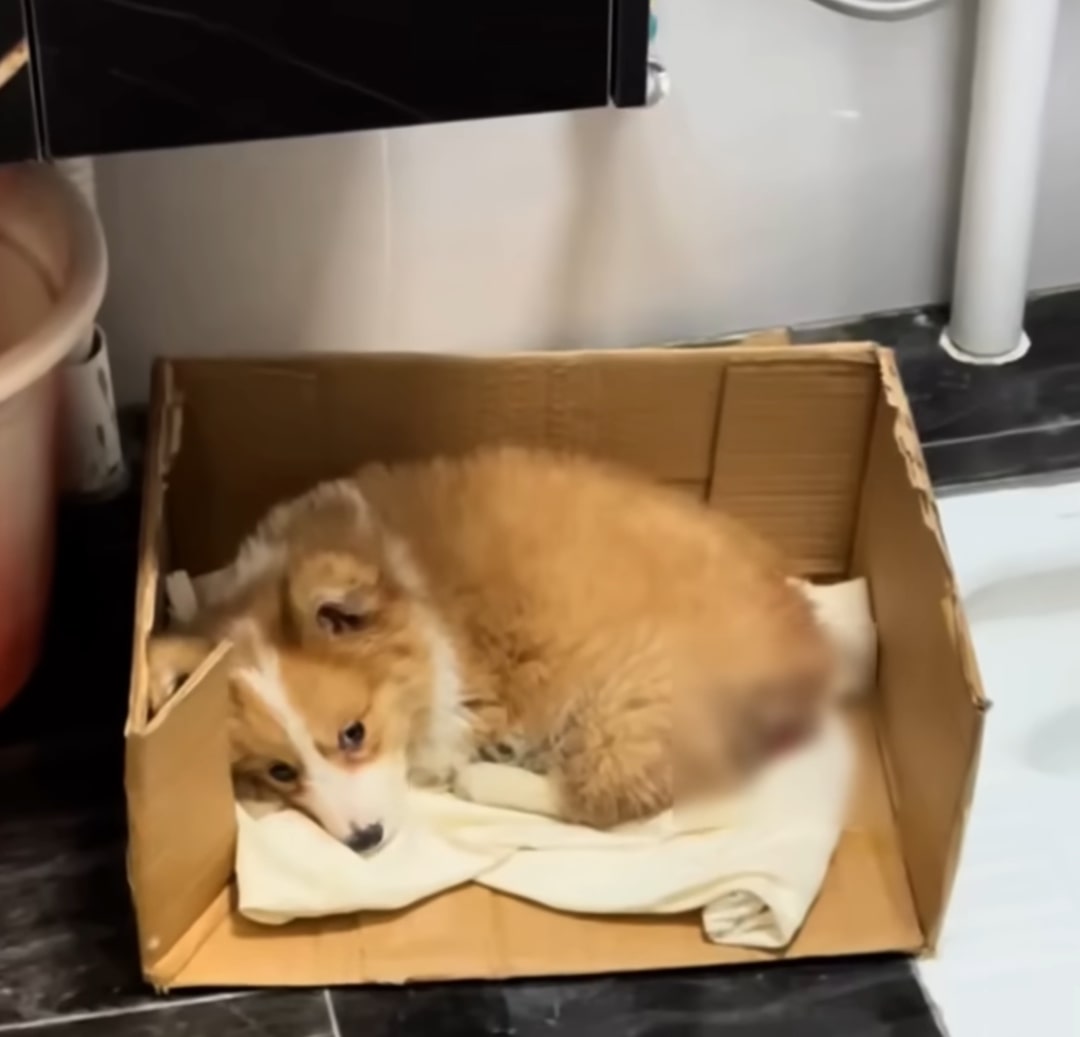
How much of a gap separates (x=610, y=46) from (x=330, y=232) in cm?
61

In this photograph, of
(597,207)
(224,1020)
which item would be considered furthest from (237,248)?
(224,1020)

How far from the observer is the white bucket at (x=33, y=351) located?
3.90ft

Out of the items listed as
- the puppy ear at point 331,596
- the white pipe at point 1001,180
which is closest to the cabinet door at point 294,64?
the puppy ear at point 331,596

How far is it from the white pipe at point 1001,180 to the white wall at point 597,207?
0.06m

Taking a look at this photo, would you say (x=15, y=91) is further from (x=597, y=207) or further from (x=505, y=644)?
(x=597, y=207)

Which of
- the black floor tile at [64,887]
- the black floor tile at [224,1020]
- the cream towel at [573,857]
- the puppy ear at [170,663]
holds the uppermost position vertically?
the puppy ear at [170,663]

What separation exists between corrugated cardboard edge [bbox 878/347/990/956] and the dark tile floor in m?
0.09

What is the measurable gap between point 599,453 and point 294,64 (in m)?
0.62

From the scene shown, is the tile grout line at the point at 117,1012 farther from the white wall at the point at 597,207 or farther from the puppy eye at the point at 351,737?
the white wall at the point at 597,207

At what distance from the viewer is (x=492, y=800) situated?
1.33 metres

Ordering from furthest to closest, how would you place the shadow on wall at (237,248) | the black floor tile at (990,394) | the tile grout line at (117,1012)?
the black floor tile at (990,394), the shadow on wall at (237,248), the tile grout line at (117,1012)

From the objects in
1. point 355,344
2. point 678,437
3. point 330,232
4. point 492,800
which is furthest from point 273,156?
point 492,800

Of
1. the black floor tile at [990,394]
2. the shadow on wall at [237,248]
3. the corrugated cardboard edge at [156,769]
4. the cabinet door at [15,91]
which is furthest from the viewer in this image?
the black floor tile at [990,394]

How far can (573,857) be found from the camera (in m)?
1.29
